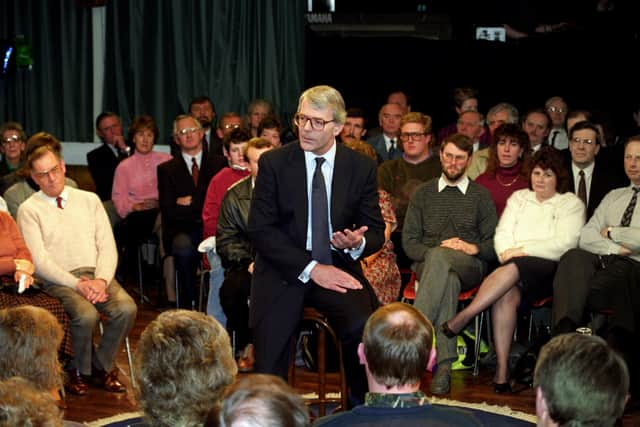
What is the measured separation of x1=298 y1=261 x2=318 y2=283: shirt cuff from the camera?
4.19 metres

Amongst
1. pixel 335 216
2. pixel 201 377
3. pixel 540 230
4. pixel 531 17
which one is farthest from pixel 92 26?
pixel 201 377

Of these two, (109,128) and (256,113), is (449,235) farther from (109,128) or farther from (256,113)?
(109,128)

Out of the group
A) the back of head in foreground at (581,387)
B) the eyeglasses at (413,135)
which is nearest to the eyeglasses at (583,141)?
the eyeglasses at (413,135)

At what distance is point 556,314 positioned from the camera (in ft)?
17.8

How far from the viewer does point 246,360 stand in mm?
5785

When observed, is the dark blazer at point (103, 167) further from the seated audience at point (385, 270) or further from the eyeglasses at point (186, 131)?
the seated audience at point (385, 270)

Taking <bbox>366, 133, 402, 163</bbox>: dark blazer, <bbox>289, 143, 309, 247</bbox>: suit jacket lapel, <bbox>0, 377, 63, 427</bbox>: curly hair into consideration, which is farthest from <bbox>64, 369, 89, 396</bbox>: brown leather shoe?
<bbox>0, 377, 63, 427</bbox>: curly hair

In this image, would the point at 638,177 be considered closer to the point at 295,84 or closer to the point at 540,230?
the point at 540,230

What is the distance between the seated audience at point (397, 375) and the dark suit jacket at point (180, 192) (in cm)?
406

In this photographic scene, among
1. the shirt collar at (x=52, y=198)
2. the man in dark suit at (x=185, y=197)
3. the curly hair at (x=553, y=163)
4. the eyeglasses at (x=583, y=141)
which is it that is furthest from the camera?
the man in dark suit at (x=185, y=197)

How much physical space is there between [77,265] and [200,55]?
4061 millimetres

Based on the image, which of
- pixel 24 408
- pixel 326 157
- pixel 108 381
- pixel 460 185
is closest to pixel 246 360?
pixel 108 381

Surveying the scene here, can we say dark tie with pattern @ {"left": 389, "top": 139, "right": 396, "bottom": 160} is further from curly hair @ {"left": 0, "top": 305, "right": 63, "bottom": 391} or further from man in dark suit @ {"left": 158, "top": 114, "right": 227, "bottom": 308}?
curly hair @ {"left": 0, "top": 305, "right": 63, "bottom": 391}

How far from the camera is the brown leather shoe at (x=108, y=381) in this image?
5418mm
